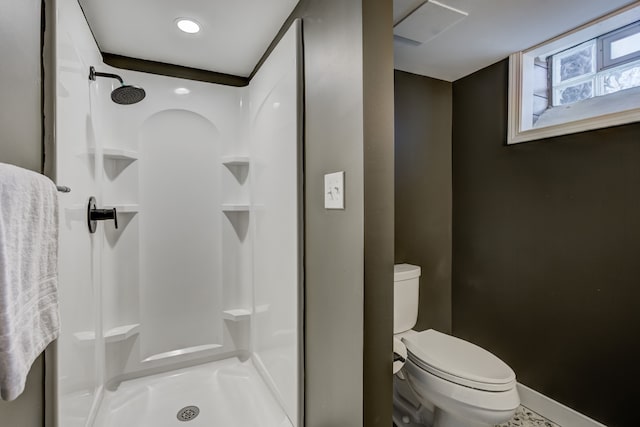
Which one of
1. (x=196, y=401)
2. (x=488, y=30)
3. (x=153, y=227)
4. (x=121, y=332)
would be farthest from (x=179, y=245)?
(x=488, y=30)

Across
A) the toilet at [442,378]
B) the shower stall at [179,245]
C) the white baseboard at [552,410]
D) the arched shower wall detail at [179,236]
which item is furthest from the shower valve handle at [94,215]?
the white baseboard at [552,410]

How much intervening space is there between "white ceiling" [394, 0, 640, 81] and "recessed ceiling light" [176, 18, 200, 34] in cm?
101

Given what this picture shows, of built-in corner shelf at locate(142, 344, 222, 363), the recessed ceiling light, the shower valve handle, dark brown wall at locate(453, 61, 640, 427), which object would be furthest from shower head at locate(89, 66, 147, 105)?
dark brown wall at locate(453, 61, 640, 427)

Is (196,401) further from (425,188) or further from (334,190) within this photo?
(425,188)

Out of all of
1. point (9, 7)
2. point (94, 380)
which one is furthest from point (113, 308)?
point (9, 7)

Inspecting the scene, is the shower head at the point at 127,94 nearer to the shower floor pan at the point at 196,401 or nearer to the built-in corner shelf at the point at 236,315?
the built-in corner shelf at the point at 236,315

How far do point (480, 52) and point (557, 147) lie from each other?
0.74m

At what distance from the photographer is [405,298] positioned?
71.2 inches

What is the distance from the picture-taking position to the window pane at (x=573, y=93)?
1.70 metres

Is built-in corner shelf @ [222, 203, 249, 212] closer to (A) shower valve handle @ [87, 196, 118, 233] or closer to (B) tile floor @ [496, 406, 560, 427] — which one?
(A) shower valve handle @ [87, 196, 118, 233]

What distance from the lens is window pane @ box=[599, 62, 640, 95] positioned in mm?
1507

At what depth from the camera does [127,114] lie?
6.25 feet

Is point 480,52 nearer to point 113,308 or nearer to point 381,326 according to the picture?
point 381,326

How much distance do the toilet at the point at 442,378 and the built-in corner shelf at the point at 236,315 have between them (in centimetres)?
105
